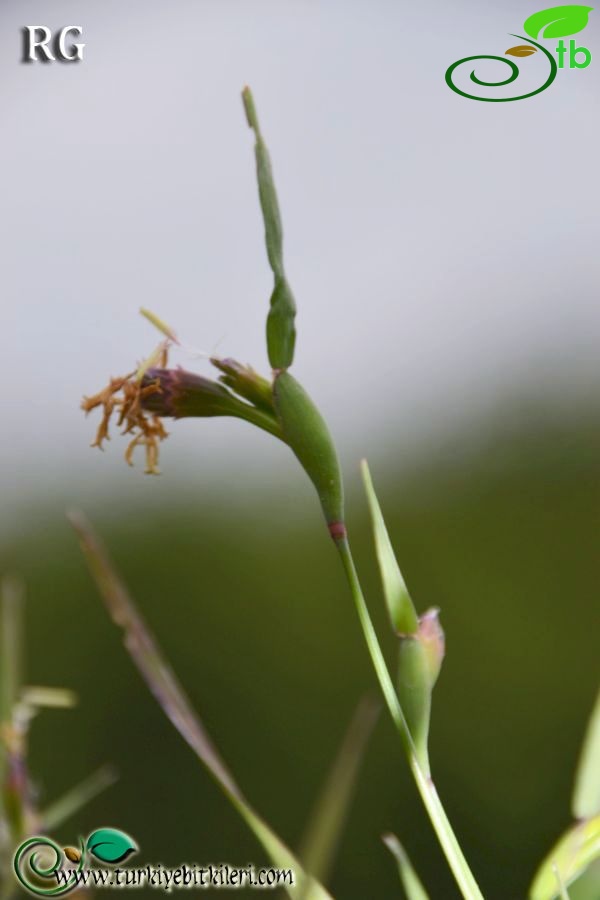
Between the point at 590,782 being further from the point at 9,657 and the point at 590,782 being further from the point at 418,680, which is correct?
the point at 9,657

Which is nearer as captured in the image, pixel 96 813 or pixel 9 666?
pixel 9 666

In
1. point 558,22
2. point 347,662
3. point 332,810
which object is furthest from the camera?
point 347,662

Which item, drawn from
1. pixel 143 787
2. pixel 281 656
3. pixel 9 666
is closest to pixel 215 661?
pixel 281 656

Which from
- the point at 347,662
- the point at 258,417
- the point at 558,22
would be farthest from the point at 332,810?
the point at 347,662

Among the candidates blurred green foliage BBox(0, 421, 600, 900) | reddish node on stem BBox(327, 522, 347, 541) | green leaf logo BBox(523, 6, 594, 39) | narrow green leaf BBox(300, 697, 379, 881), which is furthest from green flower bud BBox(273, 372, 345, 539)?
blurred green foliage BBox(0, 421, 600, 900)

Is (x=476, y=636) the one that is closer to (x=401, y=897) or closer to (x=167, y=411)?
(x=401, y=897)

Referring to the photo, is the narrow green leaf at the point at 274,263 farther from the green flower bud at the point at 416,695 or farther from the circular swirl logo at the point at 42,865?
the circular swirl logo at the point at 42,865

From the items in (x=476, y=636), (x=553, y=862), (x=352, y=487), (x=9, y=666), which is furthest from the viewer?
(x=352, y=487)
